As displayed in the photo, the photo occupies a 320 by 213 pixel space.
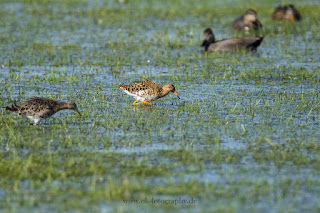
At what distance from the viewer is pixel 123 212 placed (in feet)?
23.8

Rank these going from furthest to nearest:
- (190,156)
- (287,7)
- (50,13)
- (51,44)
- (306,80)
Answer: (50,13) → (287,7) → (51,44) → (306,80) → (190,156)

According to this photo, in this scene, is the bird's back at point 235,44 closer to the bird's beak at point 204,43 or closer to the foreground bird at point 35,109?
the bird's beak at point 204,43

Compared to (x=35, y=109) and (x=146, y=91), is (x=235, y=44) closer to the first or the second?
(x=146, y=91)

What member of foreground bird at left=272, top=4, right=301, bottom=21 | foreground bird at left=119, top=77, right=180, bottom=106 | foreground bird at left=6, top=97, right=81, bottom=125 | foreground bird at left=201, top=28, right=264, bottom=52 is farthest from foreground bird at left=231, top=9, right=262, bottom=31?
foreground bird at left=6, top=97, right=81, bottom=125

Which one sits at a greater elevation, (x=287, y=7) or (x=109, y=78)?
(x=287, y=7)

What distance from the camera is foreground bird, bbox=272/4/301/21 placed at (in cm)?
2550

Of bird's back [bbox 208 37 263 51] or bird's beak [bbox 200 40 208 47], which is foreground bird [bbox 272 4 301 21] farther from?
bird's beak [bbox 200 40 208 47]

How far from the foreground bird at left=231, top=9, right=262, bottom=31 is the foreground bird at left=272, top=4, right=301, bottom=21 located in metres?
2.15

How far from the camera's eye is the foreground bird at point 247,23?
23375mm

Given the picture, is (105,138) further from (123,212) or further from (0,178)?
(123,212)

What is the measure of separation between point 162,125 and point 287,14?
15710 millimetres

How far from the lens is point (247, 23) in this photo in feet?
76.7

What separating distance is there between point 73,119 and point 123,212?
4745 millimetres

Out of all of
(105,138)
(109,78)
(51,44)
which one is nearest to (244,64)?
(109,78)
